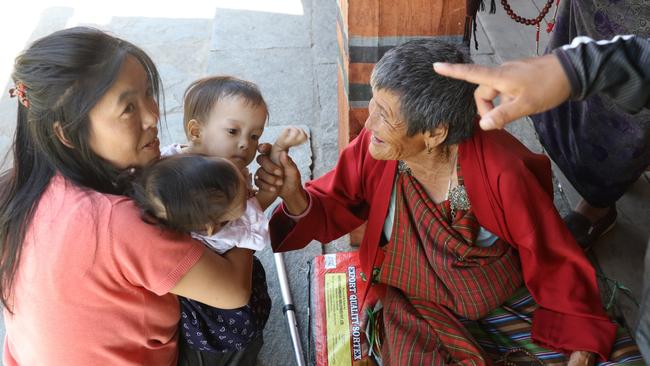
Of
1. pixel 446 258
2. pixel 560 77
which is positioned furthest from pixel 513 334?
pixel 560 77

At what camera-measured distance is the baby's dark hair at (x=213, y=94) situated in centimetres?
199

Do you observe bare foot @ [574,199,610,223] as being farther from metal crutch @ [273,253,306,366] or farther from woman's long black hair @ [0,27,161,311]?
woman's long black hair @ [0,27,161,311]

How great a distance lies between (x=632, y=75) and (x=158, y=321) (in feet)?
4.77

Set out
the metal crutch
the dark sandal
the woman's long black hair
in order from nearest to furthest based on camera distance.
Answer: the woman's long black hair, the metal crutch, the dark sandal

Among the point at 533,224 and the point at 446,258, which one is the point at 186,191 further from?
the point at 533,224

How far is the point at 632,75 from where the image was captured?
1343mm

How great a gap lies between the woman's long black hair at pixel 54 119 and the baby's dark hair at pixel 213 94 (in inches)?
10.7

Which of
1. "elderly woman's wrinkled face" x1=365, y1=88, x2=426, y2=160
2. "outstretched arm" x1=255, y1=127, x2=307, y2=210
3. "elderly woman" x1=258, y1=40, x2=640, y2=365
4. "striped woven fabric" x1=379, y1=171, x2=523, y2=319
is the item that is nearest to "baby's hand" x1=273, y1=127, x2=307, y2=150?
"outstretched arm" x1=255, y1=127, x2=307, y2=210

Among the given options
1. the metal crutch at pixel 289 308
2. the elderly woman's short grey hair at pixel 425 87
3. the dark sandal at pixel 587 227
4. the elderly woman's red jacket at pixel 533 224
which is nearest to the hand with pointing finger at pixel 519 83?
the elderly woman's short grey hair at pixel 425 87

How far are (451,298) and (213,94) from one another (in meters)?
1.09

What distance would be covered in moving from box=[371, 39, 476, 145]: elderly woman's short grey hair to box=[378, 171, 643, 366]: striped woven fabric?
32cm

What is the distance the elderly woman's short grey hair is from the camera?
1738mm

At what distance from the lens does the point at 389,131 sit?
184 centimetres

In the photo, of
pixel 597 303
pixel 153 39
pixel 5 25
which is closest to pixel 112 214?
pixel 597 303
